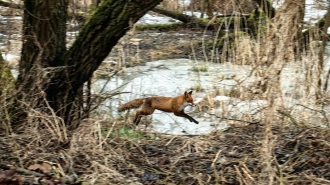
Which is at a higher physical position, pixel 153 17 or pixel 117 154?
pixel 153 17

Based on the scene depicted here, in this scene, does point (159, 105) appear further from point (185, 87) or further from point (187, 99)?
point (185, 87)

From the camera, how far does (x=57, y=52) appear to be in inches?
189

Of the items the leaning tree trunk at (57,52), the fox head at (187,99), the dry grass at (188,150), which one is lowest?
the dry grass at (188,150)

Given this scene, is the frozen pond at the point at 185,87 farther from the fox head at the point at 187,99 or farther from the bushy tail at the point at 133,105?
the fox head at the point at 187,99

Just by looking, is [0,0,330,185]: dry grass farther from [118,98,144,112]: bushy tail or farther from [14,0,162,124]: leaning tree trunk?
[118,98,144,112]: bushy tail

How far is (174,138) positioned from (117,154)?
864mm

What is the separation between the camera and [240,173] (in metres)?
3.87

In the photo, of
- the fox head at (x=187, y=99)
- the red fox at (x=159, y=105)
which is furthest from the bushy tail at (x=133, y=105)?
the fox head at (x=187, y=99)

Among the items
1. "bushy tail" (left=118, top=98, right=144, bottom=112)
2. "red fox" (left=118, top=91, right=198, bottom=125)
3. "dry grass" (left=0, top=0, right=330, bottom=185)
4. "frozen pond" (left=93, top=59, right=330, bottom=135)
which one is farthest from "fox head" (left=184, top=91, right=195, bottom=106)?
"dry grass" (left=0, top=0, right=330, bottom=185)

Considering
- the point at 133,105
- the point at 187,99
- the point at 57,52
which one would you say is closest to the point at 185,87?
the point at 187,99

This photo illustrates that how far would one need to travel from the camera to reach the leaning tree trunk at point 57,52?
14.6 feet

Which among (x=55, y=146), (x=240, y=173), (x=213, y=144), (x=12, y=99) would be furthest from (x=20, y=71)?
(x=240, y=173)

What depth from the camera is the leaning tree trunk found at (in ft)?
14.6

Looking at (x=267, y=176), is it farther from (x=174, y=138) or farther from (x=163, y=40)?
(x=163, y=40)
